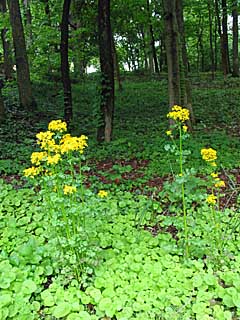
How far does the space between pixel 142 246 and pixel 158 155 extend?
2480 millimetres

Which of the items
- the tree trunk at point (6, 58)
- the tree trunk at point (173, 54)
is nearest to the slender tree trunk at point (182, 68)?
the tree trunk at point (173, 54)

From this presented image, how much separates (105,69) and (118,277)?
13.9 ft

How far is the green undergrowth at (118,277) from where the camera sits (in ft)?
6.54

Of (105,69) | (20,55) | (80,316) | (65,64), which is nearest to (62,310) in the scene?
(80,316)

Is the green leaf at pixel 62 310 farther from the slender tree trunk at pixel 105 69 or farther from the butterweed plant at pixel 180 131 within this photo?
the slender tree trunk at pixel 105 69

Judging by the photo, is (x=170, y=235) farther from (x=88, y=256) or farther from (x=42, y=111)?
(x=42, y=111)

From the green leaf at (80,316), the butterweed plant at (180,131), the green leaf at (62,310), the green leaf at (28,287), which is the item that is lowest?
the green leaf at (80,316)

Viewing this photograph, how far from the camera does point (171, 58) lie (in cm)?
521

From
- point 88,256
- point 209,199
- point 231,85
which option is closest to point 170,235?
point 209,199

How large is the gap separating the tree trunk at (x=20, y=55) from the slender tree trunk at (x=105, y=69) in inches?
117

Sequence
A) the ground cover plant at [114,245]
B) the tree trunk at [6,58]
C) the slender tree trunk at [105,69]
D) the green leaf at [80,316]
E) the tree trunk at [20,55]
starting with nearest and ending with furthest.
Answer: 1. the green leaf at [80,316]
2. the ground cover plant at [114,245]
3. the slender tree trunk at [105,69]
4. the tree trunk at [20,55]
5. the tree trunk at [6,58]

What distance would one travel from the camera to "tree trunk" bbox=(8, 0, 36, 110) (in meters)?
7.78

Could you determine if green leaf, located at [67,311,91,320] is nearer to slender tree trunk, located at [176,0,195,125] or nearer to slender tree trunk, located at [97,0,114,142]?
slender tree trunk, located at [97,0,114,142]

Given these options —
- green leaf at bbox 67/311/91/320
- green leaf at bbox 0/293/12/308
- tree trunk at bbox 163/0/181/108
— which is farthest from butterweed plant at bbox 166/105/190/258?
tree trunk at bbox 163/0/181/108
